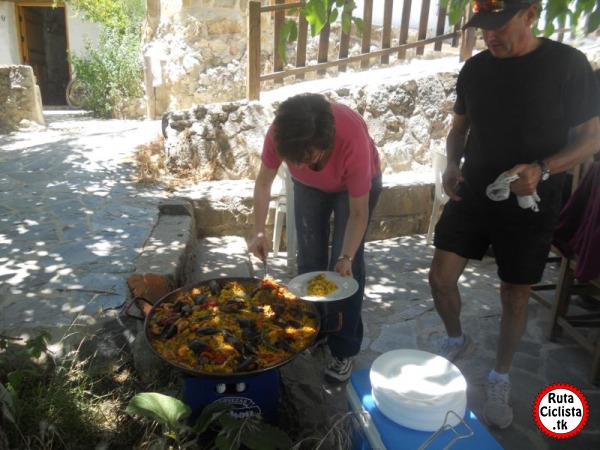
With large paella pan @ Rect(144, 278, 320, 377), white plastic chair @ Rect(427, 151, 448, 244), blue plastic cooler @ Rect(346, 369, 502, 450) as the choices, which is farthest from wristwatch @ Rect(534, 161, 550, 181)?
white plastic chair @ Rect(427, 151, 448, 244)

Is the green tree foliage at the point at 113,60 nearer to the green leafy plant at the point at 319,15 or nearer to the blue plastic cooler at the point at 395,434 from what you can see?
the green leafy plant at the point at 319,15

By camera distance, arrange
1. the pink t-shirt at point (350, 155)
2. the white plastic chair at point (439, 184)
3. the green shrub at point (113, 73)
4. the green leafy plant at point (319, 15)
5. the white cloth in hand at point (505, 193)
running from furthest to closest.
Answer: the green shrub at point (113, 73) → the white plastic chair at point (439, 184) → the pink t-shirt at point (350, 155) → the white cloth in hand at point (505, 193) → the green leafy plant at point (319, 15)

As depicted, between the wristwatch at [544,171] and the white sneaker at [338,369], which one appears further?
the white sneaker at [338,369]

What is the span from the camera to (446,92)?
6988 millimetres

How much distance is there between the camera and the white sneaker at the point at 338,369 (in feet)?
10.0

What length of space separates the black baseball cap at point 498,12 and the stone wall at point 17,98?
915 centimetres

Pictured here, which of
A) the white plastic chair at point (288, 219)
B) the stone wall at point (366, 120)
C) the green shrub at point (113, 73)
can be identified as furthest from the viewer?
the green shrub at point (113, 73)

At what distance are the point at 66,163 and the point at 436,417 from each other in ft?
22.3

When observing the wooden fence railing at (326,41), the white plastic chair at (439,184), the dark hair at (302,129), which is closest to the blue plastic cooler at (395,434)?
the dark hair at (302,129)

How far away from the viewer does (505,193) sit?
2338mm

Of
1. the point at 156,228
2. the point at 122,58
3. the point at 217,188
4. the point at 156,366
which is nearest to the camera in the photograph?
the point at 156,366

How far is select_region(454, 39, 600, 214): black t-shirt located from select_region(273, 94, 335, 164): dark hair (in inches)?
35.2

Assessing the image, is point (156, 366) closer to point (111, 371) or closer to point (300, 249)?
point (111, 371)

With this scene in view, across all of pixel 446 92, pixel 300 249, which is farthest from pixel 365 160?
pixel 446 92
